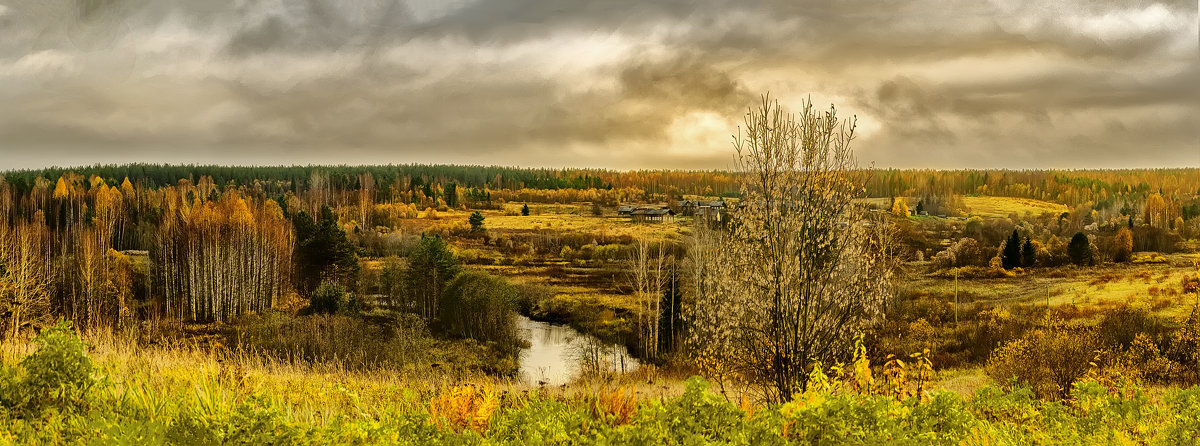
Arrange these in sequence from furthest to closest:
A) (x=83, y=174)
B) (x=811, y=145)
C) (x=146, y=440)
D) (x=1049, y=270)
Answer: (x=83, y=174), (x=1049, y=270), (x=811, y=145), (x=146, y=440)

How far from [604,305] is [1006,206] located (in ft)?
108

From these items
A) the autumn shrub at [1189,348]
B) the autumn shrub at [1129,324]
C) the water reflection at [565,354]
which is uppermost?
the autumn shrub at [1189,348]

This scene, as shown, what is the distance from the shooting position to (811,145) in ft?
24.0

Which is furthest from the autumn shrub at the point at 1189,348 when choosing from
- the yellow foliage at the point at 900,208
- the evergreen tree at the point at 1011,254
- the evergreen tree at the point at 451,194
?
the evergreen tree at the point at 451,194

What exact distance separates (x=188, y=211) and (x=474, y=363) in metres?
25.0

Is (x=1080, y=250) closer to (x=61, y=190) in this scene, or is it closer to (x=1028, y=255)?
(x=1028, y=255)

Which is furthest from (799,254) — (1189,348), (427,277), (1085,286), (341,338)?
(1085,286)

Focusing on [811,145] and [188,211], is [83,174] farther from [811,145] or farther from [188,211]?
[811,145]

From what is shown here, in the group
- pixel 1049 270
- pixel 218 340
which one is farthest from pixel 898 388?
pixel 1049 270

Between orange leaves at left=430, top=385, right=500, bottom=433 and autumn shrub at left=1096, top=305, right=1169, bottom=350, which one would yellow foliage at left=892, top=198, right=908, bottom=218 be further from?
orange leaves at left=430, top=385, right=500, bottom=433

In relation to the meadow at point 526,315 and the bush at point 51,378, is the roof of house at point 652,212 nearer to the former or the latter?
the meadow at point 526,315

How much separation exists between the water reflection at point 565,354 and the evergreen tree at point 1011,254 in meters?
23.0

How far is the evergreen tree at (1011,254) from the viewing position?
39.8 meters

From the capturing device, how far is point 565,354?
3070 centimetres
